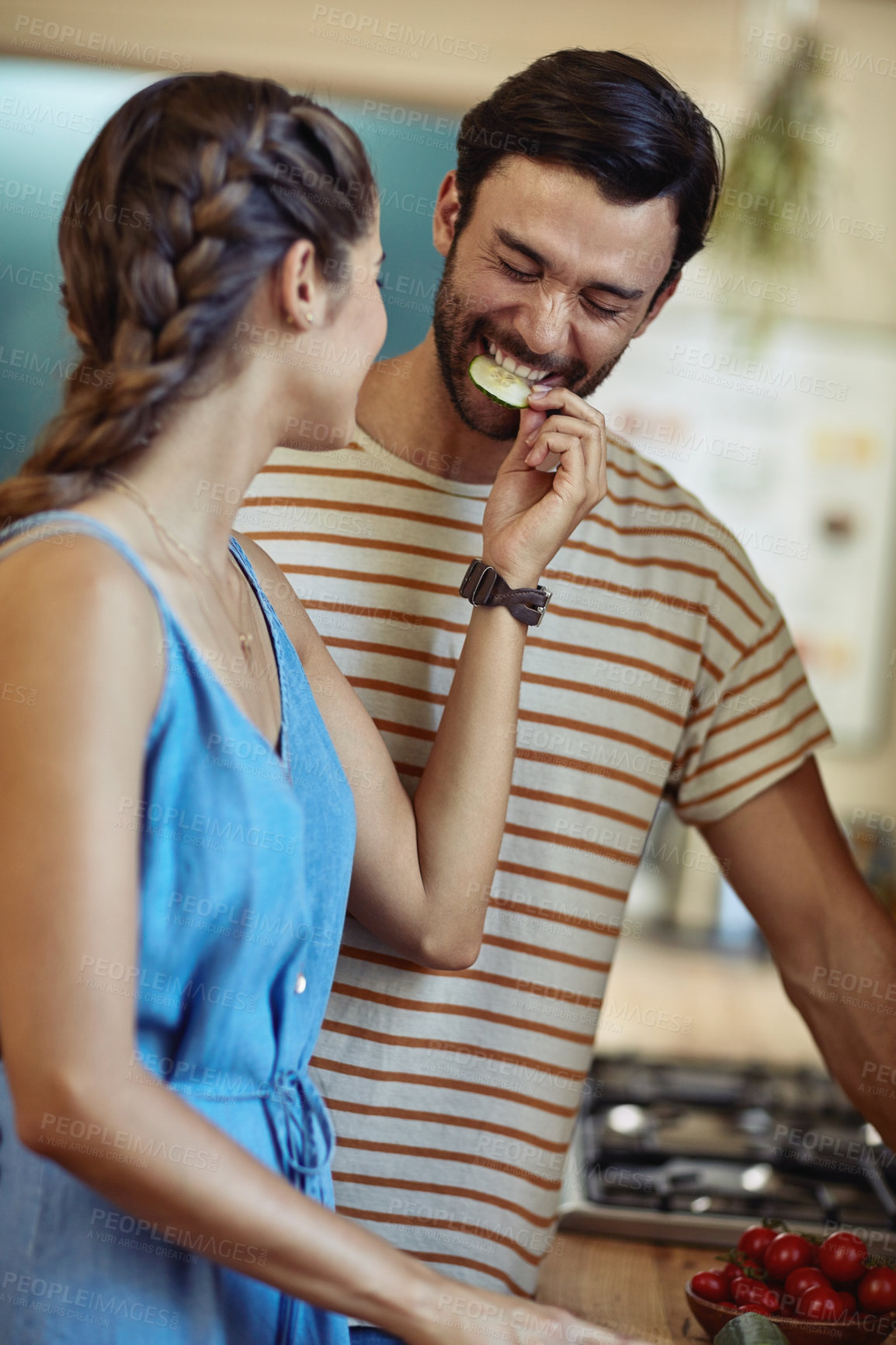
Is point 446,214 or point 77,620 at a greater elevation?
point 446,214

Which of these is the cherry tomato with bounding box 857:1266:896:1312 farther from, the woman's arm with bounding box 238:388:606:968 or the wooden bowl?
the woman's arm with bounding box 238:388:606:968

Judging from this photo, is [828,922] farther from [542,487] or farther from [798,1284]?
[542,487]

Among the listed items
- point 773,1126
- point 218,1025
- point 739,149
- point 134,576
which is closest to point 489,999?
point 218,1025

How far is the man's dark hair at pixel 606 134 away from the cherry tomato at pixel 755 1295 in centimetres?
105

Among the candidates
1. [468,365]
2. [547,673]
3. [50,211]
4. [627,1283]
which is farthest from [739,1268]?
[50,211]

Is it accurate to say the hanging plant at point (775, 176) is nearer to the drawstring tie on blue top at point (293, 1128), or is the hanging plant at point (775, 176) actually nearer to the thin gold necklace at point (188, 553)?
the thin gold necklace at point (188, 553)

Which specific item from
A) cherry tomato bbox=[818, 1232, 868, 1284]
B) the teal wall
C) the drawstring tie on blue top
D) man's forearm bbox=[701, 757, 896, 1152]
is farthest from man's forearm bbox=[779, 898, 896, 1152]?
the teal wall

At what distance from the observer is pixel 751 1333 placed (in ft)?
3.72

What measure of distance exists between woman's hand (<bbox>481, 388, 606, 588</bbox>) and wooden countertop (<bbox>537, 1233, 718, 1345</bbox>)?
2.61 ft

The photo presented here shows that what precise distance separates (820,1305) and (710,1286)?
0.11 m

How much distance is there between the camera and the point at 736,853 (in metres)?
1.44

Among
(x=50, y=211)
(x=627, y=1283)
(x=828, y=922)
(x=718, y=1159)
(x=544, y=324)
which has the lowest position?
(x=718, y=1159)

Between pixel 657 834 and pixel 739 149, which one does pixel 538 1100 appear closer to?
pixel 739 149

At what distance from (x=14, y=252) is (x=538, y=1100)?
1947 millimetres
